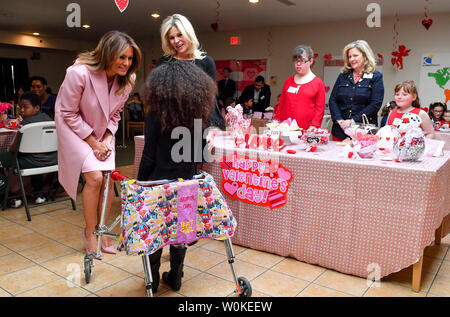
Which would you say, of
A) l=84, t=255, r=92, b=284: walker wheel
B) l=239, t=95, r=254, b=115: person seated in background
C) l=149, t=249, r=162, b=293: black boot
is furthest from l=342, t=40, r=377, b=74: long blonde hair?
l=239, t=95, r=254, b=115: person seated in background

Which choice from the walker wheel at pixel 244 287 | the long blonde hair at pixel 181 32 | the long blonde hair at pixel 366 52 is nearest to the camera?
the walker wheel at pixel 244 287

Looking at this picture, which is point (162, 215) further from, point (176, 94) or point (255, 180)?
point (255, 180)

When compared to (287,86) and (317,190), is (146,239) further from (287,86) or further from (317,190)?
(287,86)

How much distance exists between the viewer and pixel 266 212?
2.56 m

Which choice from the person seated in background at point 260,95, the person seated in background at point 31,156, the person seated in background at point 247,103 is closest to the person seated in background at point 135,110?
the person seated in background at point 247,103

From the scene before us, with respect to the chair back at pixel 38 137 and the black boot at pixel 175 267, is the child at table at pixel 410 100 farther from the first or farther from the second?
the chair back at pixel 38 137

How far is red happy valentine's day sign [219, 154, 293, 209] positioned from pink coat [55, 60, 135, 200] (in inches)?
33.8

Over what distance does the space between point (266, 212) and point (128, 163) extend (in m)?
4.07

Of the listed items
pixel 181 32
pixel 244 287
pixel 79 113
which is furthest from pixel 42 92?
pixel 244 287

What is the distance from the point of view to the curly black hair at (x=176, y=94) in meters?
1.67

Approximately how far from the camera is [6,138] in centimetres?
364

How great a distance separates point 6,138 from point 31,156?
1.36ft

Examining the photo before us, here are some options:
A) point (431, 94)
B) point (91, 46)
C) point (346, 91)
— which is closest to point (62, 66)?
point (91, 46)

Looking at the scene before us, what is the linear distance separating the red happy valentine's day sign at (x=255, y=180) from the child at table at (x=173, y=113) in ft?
2.45
